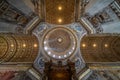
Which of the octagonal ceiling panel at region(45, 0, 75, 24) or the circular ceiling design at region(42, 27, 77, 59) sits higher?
the octagonal ceiling panel at region(45, 0, 75, 24)

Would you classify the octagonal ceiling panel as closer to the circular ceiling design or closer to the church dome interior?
the church dome interior

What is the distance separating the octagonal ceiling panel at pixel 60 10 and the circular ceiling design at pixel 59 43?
14.5 ft

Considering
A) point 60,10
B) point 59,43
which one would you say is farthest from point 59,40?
point 60,10

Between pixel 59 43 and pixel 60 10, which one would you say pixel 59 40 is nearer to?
pixel 59 43

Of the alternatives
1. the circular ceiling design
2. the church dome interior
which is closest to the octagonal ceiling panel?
the church dome interior

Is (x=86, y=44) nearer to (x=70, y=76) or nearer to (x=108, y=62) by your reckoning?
(x=108, y=62)

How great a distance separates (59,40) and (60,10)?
737cm

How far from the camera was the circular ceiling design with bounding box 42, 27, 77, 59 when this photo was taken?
19438 millimetres

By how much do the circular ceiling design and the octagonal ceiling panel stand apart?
4425 mm

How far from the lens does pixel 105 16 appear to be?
13.3 m

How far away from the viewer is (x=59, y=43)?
67.9ft

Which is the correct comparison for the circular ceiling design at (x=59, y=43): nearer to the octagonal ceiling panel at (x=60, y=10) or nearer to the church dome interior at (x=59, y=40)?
the church dome interior at (x=59, y=40)

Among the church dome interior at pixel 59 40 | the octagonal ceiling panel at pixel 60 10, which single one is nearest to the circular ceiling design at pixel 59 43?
the church dome interior at pixel 59 40

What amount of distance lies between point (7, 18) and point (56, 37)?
839 centimetres
